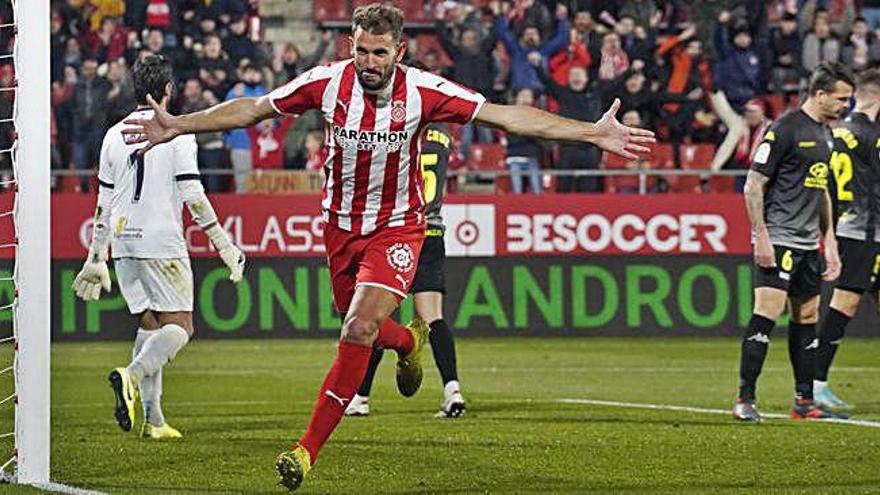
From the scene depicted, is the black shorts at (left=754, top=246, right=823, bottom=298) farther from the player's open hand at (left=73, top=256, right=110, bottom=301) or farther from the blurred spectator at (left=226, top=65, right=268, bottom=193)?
the blurred spectator at (left=226, top=65, right=268, bottom=193)

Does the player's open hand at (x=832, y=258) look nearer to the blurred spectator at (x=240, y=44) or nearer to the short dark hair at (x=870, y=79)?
the short dark hair at (x=870, y=79)

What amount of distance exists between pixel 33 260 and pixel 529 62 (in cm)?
1416

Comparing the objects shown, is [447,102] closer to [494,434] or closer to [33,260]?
[33,260]

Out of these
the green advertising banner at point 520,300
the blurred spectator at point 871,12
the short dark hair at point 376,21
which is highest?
the blurred spectator at point 871,12

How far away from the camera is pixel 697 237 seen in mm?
19203

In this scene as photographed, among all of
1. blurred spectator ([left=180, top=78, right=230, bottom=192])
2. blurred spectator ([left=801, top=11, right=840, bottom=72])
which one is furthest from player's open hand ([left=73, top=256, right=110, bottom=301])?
blurred spectator ([left=801, top=11, right=840, bottom=72])

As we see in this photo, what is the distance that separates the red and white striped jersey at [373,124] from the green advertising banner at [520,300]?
421 inches

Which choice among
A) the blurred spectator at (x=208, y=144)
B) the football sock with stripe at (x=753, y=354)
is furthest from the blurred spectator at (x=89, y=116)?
the football sock with stripe at (x=753, y=354)

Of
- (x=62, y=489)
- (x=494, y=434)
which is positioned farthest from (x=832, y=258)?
(x=62, y=489)

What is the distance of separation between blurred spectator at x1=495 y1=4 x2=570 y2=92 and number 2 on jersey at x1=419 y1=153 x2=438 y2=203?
9.95m

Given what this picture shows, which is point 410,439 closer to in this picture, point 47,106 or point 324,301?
point 47,106

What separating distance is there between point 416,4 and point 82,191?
18.1ft

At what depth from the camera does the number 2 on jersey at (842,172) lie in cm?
1240

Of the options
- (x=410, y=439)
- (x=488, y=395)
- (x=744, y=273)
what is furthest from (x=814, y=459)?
(x=744, y=273)
